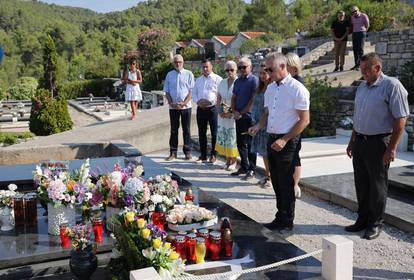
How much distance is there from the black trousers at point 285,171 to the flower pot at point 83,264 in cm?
213

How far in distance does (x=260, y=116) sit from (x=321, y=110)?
3991 millimetres

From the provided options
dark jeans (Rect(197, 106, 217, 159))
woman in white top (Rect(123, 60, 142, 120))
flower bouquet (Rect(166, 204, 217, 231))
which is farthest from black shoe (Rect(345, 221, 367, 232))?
woman in white top (Rect(123, 60, 142, 120))

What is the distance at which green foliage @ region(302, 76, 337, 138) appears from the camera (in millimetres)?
9742

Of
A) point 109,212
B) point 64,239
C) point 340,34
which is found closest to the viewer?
point 64,239

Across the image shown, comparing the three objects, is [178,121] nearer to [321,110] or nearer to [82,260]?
[321,110]

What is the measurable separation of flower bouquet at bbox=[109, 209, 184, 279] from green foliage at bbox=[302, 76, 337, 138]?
725cm

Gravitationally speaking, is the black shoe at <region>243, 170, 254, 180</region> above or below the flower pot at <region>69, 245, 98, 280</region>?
below

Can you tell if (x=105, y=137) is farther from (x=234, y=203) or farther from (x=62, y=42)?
(x=62, y=42)

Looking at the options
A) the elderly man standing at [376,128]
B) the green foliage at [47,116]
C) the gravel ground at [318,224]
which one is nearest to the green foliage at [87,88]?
the green foliage at [47,116]

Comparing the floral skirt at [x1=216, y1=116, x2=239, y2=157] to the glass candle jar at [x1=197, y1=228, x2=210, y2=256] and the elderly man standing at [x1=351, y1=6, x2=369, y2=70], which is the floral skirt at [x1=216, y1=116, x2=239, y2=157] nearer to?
the glass candle jar at [x1=197, y1=228, x2=210, y2=256]

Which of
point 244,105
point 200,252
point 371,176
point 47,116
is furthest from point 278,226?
point 47,116

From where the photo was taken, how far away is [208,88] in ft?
23.7

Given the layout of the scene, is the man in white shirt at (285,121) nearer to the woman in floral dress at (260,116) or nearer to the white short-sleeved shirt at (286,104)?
the white short-sleeved shirt at (286,104)

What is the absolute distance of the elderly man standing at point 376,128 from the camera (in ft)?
13.5
